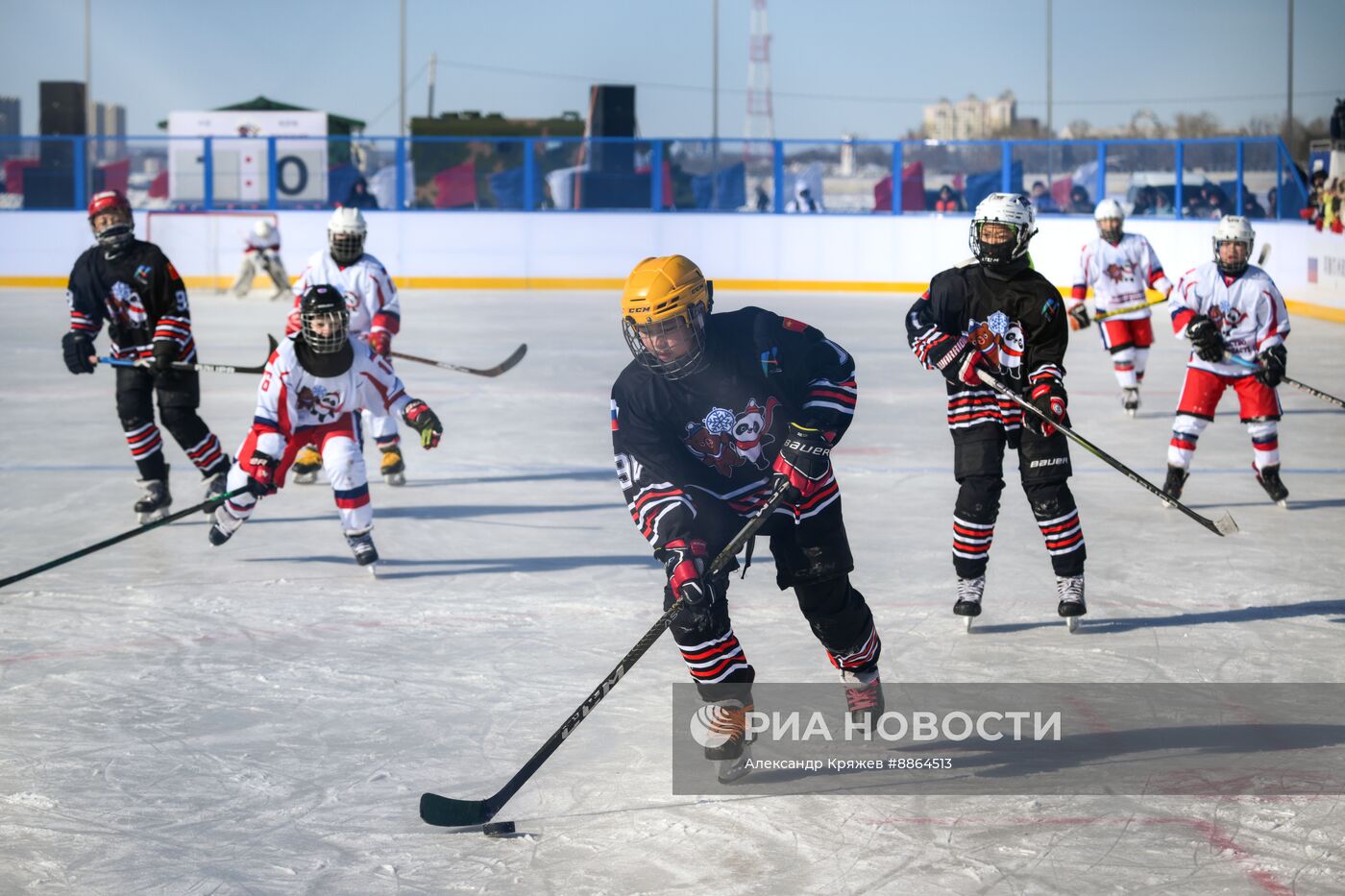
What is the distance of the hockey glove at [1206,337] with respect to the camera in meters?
7.24

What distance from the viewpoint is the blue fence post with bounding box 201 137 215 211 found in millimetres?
21531

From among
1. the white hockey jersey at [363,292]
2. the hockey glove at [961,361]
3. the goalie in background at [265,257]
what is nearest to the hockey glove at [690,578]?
the hockey glove at [961,361]

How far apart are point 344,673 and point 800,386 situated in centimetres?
188

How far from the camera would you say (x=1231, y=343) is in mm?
7418

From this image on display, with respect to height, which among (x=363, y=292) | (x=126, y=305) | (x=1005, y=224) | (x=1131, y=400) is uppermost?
A: (x=1005, y=224)

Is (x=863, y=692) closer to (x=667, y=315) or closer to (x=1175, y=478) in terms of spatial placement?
(x=667, y=315)

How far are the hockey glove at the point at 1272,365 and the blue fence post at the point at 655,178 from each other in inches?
599

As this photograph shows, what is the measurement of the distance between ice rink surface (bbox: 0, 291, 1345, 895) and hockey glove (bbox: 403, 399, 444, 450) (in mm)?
563

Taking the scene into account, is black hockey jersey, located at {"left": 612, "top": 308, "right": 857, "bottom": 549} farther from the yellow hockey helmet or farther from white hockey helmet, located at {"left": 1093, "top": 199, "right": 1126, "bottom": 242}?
white hockey helmet, located at {"left": 1093, "top": 199, "right": 1126, "bottom": 242}

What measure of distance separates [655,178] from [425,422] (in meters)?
16.3

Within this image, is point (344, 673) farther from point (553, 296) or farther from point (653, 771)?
point (553, 296)

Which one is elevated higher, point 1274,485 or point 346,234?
point 346,234

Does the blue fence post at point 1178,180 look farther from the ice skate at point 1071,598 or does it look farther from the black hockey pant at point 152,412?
the ice skate at point 1071,598

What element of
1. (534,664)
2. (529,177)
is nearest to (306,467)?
(534,664)
